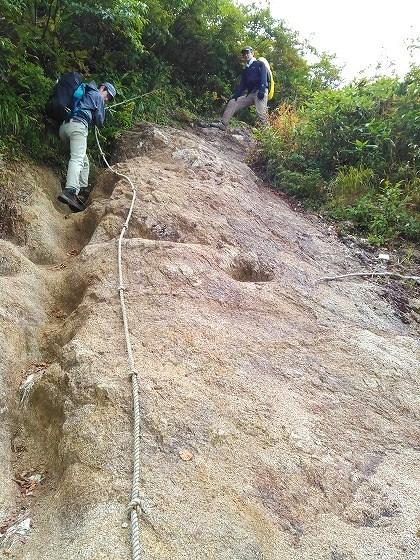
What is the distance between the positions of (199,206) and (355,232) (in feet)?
7.89

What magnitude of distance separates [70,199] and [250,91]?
5861mm

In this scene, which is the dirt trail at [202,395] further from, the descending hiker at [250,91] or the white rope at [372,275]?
the descending hiker at [250,91]

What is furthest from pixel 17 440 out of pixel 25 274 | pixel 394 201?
pixel 394 201

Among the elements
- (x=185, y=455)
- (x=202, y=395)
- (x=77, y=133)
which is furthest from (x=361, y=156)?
(x=185, y=455)

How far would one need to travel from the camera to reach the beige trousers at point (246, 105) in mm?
9914

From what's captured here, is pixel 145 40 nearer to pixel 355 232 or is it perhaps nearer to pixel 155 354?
pixel 355 232

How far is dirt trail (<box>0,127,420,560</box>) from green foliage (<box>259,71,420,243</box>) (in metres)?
1.55

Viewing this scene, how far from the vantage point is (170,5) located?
8.74m

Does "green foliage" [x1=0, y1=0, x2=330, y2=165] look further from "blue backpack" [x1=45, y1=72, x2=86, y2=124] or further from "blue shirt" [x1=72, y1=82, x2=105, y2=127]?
"blue shirt" [x1=72, y1=82, x2=105, y2=127]

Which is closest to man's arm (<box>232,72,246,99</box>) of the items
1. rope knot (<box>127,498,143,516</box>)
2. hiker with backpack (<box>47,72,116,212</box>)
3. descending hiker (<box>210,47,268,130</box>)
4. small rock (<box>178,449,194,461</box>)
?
descending hiker (<box>210,47,268,130</box>)

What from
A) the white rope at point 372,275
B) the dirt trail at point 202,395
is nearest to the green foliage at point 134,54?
the dirt trail at point 202,395

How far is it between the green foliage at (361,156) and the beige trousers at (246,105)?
1.42m

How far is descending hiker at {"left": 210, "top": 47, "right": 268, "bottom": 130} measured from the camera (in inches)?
385

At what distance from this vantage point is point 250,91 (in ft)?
33.1
